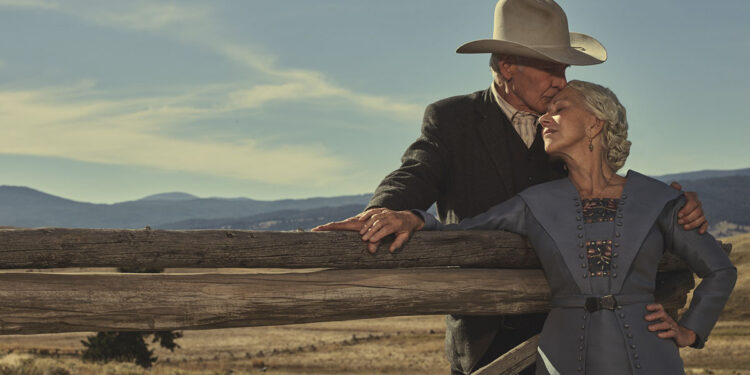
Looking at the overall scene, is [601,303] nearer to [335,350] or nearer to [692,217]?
[692,217]

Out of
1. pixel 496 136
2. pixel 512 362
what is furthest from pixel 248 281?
pixel 496 136

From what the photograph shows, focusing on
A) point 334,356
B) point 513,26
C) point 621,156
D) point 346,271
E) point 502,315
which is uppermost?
point 513,26

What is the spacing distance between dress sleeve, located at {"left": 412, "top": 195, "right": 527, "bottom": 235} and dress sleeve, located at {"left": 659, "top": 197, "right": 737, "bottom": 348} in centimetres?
67

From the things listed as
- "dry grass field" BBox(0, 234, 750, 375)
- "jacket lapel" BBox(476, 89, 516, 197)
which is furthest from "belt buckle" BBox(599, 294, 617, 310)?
"dry grass field" BBox(0, 234, 750, 375)

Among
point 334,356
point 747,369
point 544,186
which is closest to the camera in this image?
point 544,186

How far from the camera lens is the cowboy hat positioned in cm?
386

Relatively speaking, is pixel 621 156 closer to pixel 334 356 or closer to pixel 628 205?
pixel 628 205

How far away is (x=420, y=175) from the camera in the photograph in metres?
3.86

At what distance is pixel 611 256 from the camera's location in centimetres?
328

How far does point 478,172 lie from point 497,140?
210 mm

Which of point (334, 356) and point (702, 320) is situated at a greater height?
point (702, 320)

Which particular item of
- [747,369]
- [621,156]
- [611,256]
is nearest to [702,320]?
[611,256]

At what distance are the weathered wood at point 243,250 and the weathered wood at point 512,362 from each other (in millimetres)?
422

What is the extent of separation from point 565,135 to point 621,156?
11.2 inches
